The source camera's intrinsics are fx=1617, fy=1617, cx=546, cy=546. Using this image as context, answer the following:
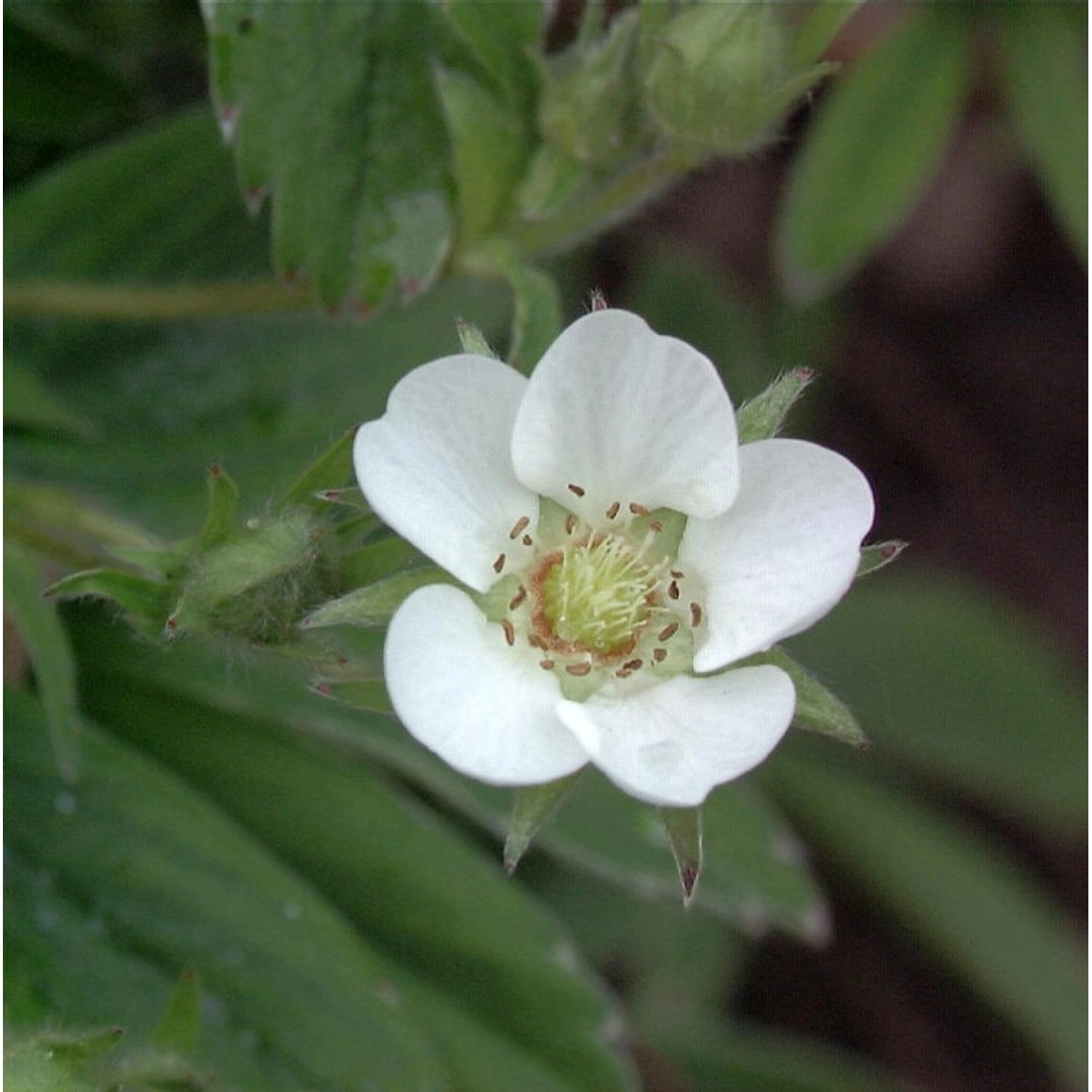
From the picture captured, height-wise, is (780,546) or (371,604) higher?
(780,546)

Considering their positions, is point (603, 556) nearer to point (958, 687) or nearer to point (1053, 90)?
point (1053, 90)

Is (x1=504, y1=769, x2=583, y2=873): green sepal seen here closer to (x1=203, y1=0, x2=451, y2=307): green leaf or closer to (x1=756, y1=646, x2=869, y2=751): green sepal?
(x1=756, y1=646, x2=869, y2=751): green sepal

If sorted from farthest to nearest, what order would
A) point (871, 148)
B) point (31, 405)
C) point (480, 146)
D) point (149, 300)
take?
point (871, 148)
point (149, 300)
point (31, 405)
point (480, 146)

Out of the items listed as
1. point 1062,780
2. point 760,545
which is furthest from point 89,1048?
point 1062,780

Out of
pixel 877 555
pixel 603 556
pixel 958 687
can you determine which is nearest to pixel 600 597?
pixel 603 556

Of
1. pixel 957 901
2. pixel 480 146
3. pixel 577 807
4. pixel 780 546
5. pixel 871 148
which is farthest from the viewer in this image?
pixel 957 901

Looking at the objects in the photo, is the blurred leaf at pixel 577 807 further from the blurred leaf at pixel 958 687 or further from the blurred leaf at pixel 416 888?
the blurred leaf at pixel 958 687
